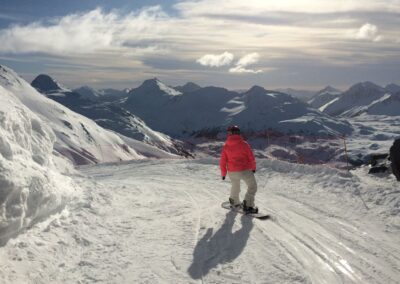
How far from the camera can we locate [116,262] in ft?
26.9

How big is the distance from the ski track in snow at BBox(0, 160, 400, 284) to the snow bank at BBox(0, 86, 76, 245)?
32cm

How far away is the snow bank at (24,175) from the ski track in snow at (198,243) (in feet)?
1.05

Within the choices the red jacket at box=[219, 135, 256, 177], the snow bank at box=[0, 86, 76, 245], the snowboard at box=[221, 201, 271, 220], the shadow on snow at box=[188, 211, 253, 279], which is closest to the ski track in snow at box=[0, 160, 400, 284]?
the shadow on snow at box=[188, 211, 253, 279]

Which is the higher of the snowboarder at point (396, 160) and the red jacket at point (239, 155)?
the red jacket at point (239, 155)

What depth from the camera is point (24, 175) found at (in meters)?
8.43

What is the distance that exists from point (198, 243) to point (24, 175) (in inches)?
147

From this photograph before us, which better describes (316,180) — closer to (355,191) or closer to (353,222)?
(355,191)

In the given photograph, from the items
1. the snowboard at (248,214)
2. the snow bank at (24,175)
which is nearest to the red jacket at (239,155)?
the snowboard at (248,214)

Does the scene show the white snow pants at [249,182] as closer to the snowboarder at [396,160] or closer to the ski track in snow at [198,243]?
the ski track in snow at [198,243]

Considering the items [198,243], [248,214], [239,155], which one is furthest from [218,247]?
[239,155]

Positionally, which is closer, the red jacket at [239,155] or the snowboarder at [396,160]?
the red jacket at [239,155]

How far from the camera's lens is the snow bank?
7738 mm

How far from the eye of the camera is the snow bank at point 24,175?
7738mm

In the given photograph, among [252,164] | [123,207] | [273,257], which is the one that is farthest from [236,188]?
[273,257]
